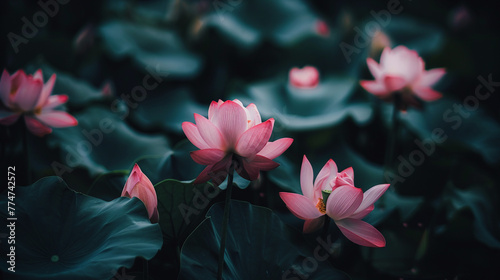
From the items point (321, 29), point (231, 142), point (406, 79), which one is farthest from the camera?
point (321, 29)

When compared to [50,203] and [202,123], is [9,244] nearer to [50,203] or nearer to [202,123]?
[50,203]

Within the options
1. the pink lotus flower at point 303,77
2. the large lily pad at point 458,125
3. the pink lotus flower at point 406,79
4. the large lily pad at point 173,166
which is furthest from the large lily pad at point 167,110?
the large lily pad at point 458,125

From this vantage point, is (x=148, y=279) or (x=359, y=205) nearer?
(x=359, y=205)

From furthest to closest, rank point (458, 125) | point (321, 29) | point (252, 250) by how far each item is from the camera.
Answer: point (321, 29)
point (458, 125)
point (252, 250)

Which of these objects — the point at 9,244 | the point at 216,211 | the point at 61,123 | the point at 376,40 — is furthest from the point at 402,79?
the point at 9,244

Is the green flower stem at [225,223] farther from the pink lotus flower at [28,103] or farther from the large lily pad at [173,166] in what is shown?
the pink lotus flower at [28,103]

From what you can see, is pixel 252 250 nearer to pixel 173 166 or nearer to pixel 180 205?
pixel 180 205

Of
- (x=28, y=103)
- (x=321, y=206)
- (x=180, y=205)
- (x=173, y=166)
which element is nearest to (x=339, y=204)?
(x=321, y=206)
